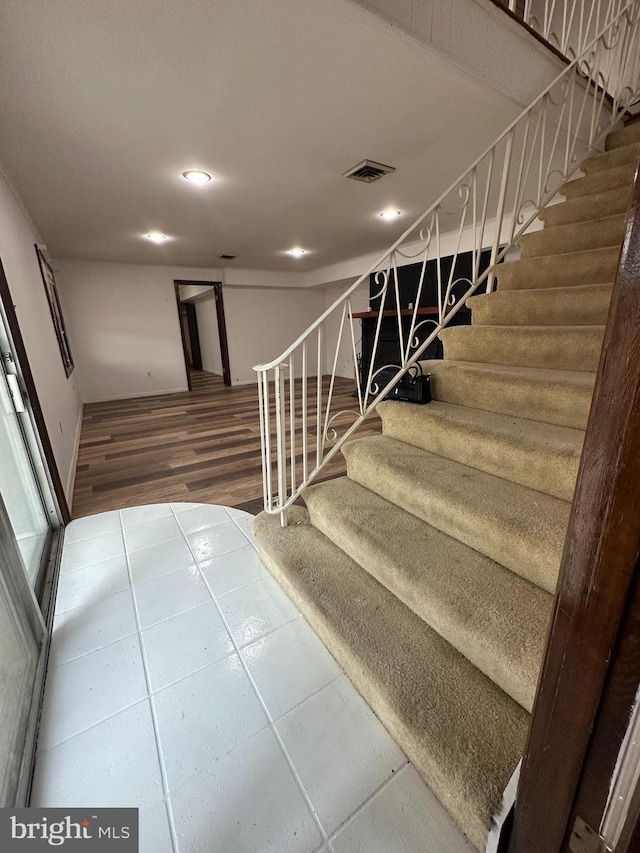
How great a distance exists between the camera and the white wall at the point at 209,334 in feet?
26.1

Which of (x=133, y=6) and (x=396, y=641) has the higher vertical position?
(x=133, y=6)

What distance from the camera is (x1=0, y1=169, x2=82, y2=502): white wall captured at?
2.19 m

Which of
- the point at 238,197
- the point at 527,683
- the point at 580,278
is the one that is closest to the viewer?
the point at 527,683

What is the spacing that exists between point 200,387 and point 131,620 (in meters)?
5.92

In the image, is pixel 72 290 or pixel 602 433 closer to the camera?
pixel 602 433

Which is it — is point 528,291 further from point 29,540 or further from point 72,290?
point 72,290

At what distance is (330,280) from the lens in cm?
657

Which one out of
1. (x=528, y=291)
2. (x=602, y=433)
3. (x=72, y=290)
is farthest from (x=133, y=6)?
(x=72, y=290)

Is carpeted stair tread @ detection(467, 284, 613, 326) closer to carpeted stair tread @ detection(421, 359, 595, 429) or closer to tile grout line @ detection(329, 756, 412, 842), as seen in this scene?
carpeted stair tread @ detection(421, 359, 595, 429)

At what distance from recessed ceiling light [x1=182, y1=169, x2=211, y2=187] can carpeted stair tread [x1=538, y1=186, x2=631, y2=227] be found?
246 centimetres

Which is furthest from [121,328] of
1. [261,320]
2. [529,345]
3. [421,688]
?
[421,688]

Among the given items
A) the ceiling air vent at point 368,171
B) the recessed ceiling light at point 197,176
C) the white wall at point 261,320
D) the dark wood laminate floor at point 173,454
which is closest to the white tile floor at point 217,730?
the dark wood laminate floor at point 173,454

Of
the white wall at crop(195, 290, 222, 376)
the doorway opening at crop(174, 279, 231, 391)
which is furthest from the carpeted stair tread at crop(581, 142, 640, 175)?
the white wall at crop(195, 290, 222, 376)

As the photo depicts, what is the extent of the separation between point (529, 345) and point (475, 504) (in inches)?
41.1
